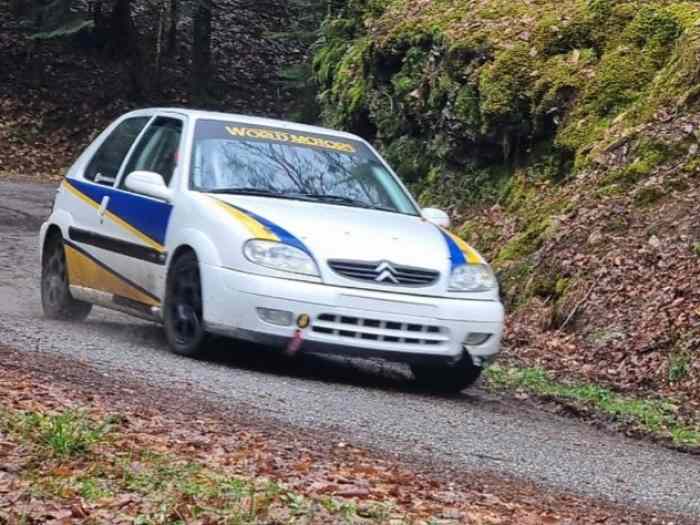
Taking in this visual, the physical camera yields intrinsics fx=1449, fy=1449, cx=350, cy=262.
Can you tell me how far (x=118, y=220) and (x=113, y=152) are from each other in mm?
896

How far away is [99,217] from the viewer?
11.0m

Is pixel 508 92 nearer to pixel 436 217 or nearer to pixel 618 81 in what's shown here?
pixel 618 81

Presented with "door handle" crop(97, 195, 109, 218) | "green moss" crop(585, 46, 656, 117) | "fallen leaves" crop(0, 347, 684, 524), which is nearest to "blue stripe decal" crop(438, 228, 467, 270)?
"fallen leaves" crop(0, 347, 684, 524)

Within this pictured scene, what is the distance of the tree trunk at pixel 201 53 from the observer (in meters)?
36.9

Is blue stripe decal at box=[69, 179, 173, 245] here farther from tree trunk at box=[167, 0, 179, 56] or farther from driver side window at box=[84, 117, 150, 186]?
tree trunk at box=[167, 0, 179, 56]

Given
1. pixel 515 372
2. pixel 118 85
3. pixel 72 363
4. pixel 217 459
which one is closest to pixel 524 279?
pixel 515 372

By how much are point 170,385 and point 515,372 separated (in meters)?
3.23

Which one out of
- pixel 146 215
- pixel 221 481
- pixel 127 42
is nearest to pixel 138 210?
pixel 146 215

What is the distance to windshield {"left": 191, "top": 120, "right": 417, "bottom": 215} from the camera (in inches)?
401

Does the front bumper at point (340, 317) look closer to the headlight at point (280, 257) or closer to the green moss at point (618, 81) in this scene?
the headlight at point (280, 257)

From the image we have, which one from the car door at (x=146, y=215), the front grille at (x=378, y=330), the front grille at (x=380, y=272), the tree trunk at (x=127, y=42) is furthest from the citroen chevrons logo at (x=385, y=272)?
the tree trunk at (x=127, y=42)

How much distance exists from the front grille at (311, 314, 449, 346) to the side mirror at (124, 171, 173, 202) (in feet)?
5.52

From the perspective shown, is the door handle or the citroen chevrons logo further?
the door handle

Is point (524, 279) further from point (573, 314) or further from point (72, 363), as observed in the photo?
point (72, 363)
